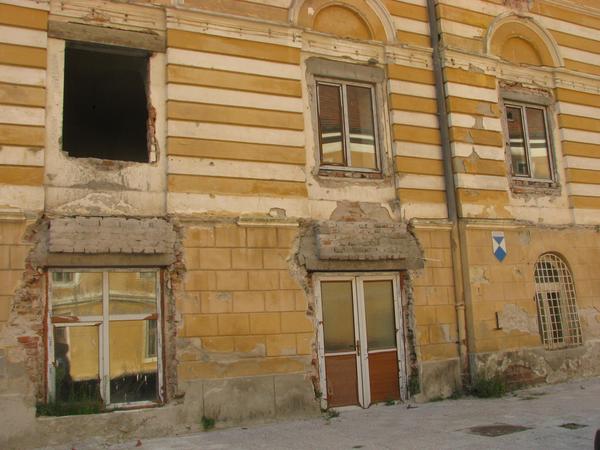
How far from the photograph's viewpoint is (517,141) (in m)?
12.2

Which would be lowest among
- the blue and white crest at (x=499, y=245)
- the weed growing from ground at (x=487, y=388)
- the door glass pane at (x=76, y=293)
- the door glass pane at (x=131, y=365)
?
the weed growing from ground at (x=487, y=388)

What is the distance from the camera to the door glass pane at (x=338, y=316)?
387 inches

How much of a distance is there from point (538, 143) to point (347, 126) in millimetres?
4230

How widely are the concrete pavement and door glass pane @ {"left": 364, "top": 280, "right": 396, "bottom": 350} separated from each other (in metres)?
1.02

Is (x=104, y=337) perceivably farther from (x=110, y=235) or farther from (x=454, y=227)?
(x=454, y=227)

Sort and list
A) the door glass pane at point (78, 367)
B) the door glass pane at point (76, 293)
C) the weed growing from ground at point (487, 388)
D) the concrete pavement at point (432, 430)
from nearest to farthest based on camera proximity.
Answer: the concrete pavement at point (432, 430) < the door glass pane at point (78, 367) < the door glass pane at point (76, 293) < the weed growing from ground at point (487, 388)

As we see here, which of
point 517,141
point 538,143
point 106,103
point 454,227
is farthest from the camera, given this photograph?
point 106,103

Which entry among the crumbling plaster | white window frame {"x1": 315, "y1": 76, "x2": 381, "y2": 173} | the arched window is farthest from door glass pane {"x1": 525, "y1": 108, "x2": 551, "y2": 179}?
the crumbling plaster

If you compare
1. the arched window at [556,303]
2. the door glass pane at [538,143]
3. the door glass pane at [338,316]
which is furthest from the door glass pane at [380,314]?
the door glass pane at [538,143]

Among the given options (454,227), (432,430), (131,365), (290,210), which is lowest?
(432,430)

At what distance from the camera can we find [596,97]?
13016 millimetres

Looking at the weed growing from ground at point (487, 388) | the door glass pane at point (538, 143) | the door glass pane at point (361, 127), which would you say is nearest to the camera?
the weed growing from ground at point (487, 388)

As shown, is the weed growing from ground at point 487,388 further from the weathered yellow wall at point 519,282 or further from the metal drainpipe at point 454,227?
the weathered yellow wall at point 519,282

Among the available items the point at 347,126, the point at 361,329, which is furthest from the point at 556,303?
the point at 347,126
